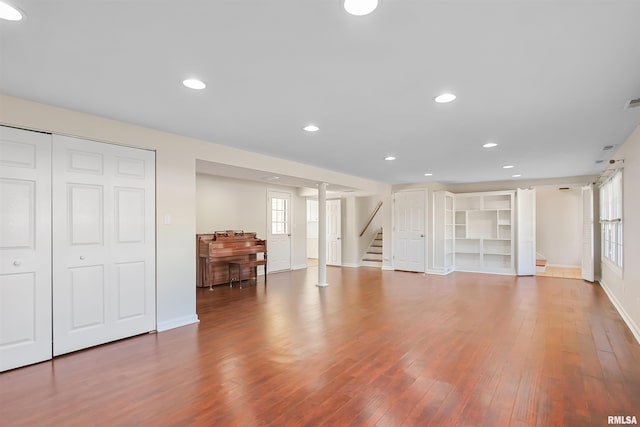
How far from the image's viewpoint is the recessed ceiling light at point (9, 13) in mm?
1647

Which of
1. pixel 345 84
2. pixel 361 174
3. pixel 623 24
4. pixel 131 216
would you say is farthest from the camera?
pixel 361 174

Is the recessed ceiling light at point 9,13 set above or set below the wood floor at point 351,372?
above

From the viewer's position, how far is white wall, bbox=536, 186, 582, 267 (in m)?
9.59

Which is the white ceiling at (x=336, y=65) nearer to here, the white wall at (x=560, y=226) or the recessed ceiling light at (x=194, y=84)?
the recessed ceiling light at (x=194, y=84)

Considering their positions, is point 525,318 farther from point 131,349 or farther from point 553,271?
point 553,271

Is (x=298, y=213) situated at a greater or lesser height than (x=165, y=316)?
greater

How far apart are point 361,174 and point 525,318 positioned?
4.05 meters

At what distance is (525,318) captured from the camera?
14.7 ft

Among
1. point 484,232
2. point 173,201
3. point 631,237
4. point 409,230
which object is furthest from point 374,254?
point 173,201

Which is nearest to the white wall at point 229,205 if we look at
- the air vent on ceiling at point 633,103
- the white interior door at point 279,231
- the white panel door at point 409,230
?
the white interior door at point 279,231

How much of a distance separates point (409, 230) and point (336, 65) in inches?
284

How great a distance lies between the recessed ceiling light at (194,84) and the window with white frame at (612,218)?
5.37 meters

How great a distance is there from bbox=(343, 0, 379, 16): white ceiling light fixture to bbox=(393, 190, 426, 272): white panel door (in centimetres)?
748

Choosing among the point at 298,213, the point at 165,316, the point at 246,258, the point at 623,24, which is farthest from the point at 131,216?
the point at 298,213
